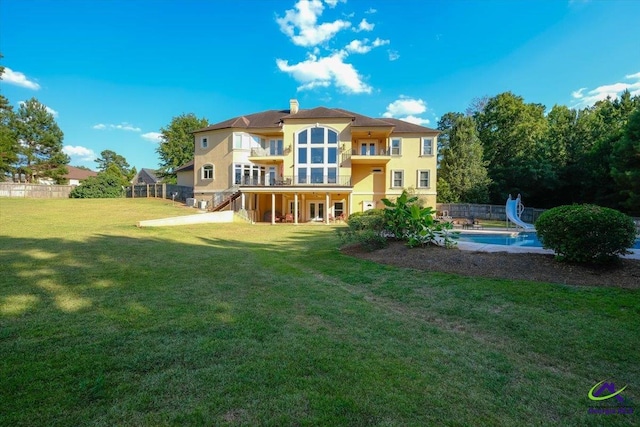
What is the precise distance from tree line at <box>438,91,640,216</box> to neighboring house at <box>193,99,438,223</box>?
22.8 ft

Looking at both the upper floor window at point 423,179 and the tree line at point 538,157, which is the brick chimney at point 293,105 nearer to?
the upper floor window at point 423,179

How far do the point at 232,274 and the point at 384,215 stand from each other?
5.74 m

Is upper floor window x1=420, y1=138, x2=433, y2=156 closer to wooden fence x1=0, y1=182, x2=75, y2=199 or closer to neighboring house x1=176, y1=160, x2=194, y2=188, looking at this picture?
neighboring house x1=176, y1=160, x2=194, y2=188

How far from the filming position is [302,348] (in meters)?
3.51

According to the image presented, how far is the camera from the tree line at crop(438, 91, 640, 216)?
2980 centimetres

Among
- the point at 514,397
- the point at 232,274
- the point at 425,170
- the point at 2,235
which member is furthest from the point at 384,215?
the point at 425,170

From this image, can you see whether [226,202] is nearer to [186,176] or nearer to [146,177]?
[186,176]

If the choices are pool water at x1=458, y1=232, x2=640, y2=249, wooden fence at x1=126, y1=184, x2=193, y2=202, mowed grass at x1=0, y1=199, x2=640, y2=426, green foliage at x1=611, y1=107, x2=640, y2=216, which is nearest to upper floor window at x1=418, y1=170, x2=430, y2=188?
pool water at x1=458, y1=232, x2=640, y2=249

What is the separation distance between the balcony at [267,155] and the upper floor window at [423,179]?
1215 cm

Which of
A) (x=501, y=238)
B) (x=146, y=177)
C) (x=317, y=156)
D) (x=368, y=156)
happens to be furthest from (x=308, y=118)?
(x=146, y=177)

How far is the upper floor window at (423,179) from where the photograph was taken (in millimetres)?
28203

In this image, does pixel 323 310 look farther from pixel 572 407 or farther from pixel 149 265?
pixel 149 265

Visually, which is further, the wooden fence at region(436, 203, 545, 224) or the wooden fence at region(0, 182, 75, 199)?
the wooden fence at region(436, 203, 545, 224)

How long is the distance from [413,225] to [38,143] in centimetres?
5492
